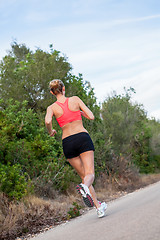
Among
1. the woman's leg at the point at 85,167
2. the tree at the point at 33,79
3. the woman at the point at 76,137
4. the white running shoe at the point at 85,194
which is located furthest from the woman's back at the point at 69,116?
the tree at the point at 33,79

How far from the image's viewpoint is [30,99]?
16203 mm

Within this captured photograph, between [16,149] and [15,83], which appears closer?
[16,149]

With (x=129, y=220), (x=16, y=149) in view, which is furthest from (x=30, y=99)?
(x=129, y=220)

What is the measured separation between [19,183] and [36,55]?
10123 millimetres

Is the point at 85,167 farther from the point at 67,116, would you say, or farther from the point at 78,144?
the point at 67,116

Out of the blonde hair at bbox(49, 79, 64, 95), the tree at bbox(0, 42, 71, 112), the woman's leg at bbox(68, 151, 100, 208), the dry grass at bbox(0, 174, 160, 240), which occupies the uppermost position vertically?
the tree at bbox(0, 42, 71, 112)

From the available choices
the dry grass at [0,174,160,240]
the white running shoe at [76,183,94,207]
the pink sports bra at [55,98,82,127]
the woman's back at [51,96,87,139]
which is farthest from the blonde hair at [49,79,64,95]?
the dry grass at [0,174,160,240]

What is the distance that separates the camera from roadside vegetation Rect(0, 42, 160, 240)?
281 inches

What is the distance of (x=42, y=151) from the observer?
41.7 feet

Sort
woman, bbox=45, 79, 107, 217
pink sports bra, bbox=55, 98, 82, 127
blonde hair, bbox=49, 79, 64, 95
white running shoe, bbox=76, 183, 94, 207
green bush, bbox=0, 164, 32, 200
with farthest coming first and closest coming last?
green bush, bbox=0, 164, 32, 200 < blonde hair, bbox=49, 79, 64, 95 < pink sports bra, bbox=55, 98, 82, 127 < woman, bbox=45, 79, 107, 217 < white running shoe, bbox=76, 183, 94, 207

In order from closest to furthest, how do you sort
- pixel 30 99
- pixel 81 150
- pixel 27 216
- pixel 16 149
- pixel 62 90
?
1. pixel 81 150
2. pixel 62 90
3. pixel 27 216
4. pixel 16 149
5. pixel 30 99

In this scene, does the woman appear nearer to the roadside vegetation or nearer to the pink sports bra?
the pink sports bra

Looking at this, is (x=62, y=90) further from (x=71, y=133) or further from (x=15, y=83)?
(x=15, y=83)

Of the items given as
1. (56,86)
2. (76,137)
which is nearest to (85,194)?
(76,137)
